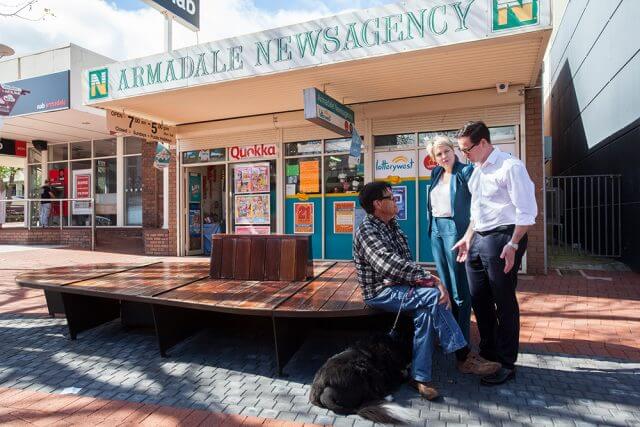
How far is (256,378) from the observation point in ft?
11.2

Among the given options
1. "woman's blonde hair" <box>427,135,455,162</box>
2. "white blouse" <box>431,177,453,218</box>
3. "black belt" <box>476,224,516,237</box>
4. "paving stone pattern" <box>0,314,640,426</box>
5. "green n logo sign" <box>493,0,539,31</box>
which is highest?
"green n logo sign" <box>493,0,539,31</box>

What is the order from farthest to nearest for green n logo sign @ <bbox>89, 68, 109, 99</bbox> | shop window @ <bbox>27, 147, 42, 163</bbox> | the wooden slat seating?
shop window @ <bbox>27, 147, 42, 163</bbox> < green n logo sign @ <bbox>89, 68, 109, 99</bbox> < the wooden slat seating

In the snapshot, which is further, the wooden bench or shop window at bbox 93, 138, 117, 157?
shop window at bbox 93, 138, 117, 157

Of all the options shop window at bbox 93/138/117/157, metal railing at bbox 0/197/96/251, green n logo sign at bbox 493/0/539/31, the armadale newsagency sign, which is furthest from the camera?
shop window at bbox 93/138/117/157

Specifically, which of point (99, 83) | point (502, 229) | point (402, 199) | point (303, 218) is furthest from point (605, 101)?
point (99, 83)

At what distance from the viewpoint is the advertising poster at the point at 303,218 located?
351 inches

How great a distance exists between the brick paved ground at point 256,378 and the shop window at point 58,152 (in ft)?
35.7

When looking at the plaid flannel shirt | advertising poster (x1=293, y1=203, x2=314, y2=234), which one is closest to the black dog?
the plaid flannel shirt

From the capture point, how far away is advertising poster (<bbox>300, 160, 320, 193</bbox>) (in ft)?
29.0

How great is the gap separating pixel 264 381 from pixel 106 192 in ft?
39.3

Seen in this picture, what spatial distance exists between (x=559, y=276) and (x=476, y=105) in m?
3.14

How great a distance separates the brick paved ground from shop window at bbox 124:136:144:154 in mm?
8413

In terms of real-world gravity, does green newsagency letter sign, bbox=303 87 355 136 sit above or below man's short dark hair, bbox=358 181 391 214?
above

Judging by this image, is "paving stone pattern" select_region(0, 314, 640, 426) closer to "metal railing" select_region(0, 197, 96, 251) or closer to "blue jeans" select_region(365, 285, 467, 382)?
"blue jeans" select_region(365, 285, 467, 382)
